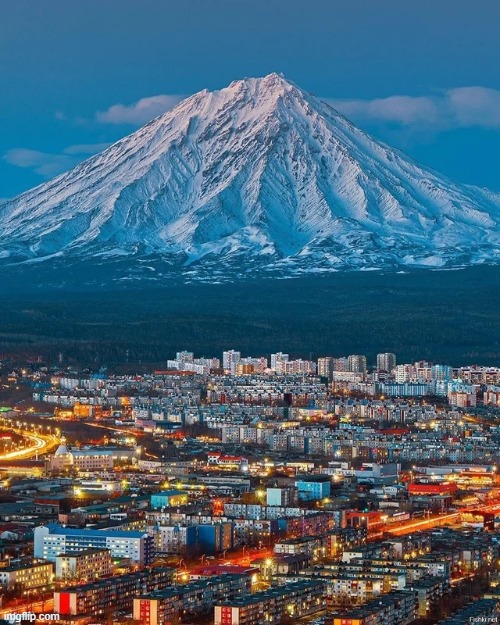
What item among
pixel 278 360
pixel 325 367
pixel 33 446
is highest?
pixel 278 360

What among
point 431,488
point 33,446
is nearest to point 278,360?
point 33,446

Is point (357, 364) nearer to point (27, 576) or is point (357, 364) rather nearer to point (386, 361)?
point (386, 361)

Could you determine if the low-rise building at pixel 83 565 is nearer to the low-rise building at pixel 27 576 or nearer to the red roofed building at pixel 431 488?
the low-rise building at pixel 27 576

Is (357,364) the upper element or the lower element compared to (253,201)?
lower

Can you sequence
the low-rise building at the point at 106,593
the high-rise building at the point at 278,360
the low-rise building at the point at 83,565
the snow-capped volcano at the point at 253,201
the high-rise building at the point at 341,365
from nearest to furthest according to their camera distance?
the low-rise building at the point at 106,593
the low-rise building at the point at 83,565
the high-rise building at the point at 341,365
the high-rise building at the point at 278,360
the snow-capped volcano at the point at 253,201

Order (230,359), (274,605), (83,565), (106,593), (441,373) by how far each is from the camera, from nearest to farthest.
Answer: (274,605), (106,593), (83,565), (441,373), (230,359)

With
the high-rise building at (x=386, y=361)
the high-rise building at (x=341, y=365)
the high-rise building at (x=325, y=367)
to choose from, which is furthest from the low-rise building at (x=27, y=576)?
the high-rise building at (x=386, y=361)

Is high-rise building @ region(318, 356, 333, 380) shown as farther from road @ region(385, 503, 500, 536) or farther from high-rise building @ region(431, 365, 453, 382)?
road @ region(385, 503, 500, 536)
